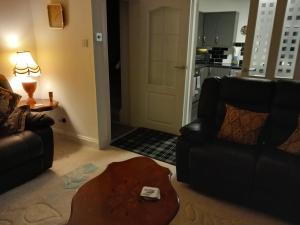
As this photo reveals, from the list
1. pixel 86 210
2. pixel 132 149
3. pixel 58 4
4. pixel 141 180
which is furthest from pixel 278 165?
pixel 58 4

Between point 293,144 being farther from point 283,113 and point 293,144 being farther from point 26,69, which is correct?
point 26,69

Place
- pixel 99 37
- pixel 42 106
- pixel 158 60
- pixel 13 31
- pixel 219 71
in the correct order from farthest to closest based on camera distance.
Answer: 1. pixel 219 71
2. pixel 158 60
3. pixel 13 31
4. pixel 42 106
5. pixel 99 37

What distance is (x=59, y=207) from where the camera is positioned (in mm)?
1987

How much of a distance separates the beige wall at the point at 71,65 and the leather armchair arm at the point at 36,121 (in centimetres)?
64

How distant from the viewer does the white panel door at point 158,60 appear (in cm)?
A: 318

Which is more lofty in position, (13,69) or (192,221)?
(13,69)

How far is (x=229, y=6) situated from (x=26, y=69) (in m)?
4.95

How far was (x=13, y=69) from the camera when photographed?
2990 mm

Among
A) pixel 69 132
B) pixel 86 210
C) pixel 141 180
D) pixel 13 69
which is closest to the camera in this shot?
pixel 86 210

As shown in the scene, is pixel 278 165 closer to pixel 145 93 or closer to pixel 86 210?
pixel 86 210

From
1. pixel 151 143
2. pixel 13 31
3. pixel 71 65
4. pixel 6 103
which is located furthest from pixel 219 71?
pixel 6 103

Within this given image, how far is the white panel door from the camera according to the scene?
3.18m

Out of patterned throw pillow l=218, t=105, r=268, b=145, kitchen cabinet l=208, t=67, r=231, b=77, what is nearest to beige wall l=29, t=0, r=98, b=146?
patterned throw pillow l=218, t=105, r=268, b=145

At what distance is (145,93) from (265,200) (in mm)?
2293
